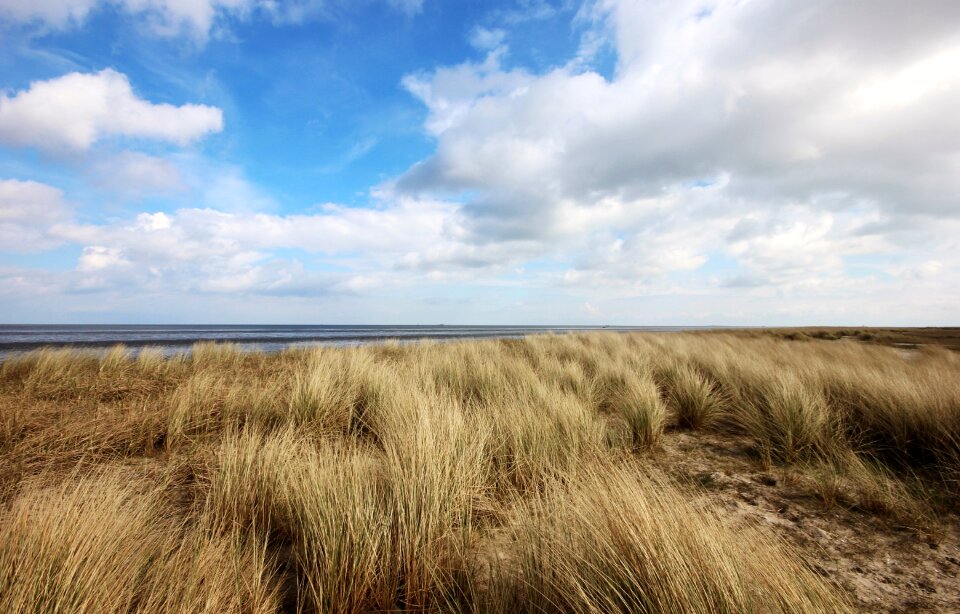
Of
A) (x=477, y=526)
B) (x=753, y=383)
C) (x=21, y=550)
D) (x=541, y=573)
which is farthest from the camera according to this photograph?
(x=753, y=383)

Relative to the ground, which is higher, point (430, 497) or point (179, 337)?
point (430, 497)

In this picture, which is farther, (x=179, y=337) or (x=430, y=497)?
(x=179, y=337)

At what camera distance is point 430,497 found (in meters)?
2.37

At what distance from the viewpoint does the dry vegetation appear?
156 cm

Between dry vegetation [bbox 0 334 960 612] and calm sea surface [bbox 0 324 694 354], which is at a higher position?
dry vegetation [bbox 0 334 960 612]

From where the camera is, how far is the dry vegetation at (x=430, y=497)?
5.13ft

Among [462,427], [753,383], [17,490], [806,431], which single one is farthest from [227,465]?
[753,383]

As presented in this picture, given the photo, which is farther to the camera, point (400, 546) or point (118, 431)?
point (118, 431)

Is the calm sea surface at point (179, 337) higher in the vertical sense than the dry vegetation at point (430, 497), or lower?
lower

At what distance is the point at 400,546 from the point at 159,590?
1048mm

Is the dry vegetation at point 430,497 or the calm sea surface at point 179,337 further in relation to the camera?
the calm sea surface at point 179,337

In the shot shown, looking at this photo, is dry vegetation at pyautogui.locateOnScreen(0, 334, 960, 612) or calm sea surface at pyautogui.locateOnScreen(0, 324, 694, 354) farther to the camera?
calm sea surface at pyautogui.locateOnScreen(0, 324, 694, 354)

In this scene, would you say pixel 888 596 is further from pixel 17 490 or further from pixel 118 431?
pixel 118 431

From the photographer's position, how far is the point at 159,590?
1.61 m
